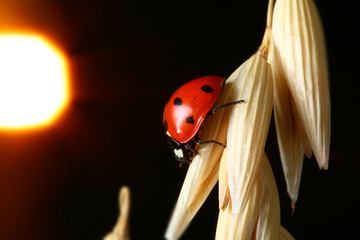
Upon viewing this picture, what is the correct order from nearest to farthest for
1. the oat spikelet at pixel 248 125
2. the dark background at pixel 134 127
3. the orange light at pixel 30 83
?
the oat spikelet at pixel 248 125 → the dark background at pixel 134 127 → the orange light at pixel 30 83

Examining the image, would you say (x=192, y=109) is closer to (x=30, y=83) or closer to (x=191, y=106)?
(x=191, y=106)

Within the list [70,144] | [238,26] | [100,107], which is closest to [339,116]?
[238,26]

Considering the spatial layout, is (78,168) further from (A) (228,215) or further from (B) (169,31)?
(A) (228,215)

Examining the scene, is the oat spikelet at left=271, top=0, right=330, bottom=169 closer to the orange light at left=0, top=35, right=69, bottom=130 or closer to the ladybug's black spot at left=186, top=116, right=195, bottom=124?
the ladybug's black spot at left=186, top=116, right=195, bottom=124

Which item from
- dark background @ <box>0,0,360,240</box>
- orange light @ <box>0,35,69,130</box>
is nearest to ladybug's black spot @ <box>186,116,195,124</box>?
dark background @ <box>0,0,360,240</box>

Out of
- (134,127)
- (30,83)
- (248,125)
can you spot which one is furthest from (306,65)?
(30,83)

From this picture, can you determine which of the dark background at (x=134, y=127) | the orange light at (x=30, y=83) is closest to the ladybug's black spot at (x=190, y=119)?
the dark background at (x=134, y=127)

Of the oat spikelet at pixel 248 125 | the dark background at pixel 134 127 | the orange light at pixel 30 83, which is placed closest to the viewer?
the oat spikelet at pixel 248 125

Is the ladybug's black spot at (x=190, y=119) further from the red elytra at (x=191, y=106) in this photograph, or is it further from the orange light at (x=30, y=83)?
the orange light at (x=30, y=83)
